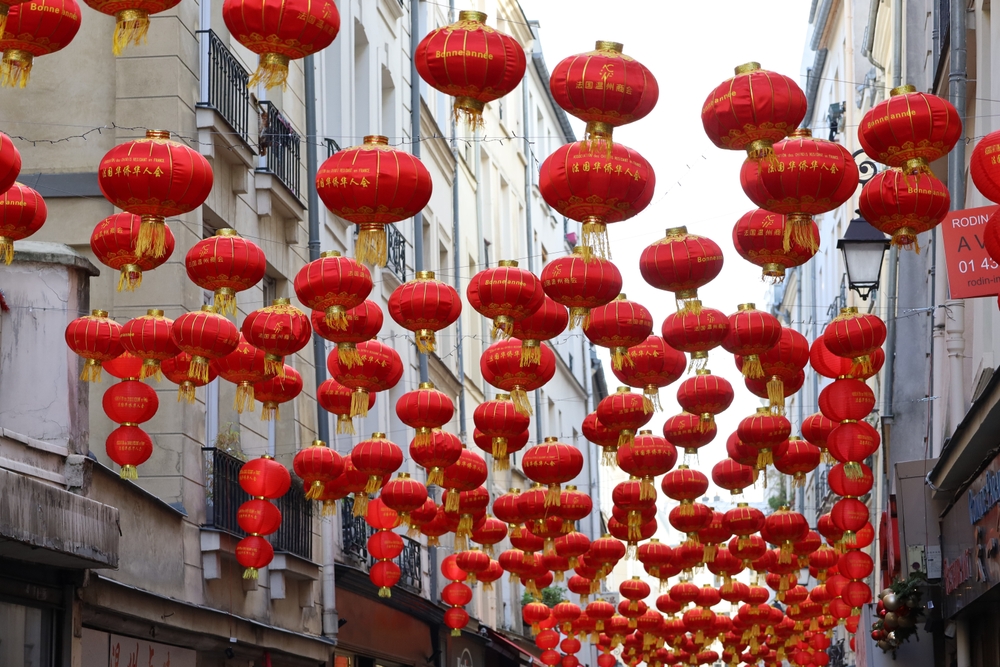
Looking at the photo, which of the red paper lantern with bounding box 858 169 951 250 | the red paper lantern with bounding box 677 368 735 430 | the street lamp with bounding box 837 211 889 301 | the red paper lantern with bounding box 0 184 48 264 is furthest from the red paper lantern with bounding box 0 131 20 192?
the street lamp with bounding box 837 211 889 301

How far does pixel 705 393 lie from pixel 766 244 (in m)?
3.87

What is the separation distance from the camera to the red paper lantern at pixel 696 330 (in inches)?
514

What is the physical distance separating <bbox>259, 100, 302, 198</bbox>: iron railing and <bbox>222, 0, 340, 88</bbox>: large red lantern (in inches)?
299

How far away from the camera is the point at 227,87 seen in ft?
53.5

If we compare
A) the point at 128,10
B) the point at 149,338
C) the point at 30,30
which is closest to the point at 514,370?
the point at 149,338

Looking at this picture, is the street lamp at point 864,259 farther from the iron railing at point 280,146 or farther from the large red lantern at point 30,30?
the large red lantern at point 30,30

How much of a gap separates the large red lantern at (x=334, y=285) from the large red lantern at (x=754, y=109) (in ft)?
10.6

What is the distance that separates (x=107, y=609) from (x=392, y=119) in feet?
46.2

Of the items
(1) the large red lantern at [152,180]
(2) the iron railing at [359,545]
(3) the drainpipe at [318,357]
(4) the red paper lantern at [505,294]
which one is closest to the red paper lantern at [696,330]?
(4) the red paper lantern at [505,294]

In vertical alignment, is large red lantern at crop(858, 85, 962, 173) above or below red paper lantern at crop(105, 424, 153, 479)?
above

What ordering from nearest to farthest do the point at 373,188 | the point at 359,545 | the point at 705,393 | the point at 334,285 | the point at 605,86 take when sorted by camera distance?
the point at 605,86 → the point at 373,188 → the point at 334,285 → the point at 705,393 → the point at 359,545

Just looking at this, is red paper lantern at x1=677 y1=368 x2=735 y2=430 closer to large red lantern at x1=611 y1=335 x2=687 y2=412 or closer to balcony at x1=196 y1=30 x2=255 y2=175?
large red lantern at x1=611 y1=335 x2=687 y2=412

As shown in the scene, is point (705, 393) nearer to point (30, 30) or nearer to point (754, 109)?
point (754, 109)

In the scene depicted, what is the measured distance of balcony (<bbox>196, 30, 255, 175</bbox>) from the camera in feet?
50.4
